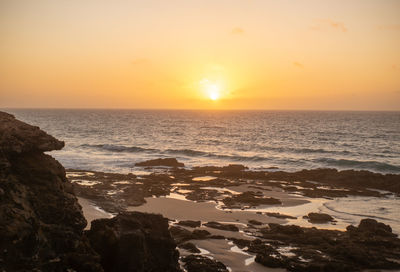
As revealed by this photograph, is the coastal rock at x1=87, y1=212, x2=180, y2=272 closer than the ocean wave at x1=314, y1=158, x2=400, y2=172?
Yes

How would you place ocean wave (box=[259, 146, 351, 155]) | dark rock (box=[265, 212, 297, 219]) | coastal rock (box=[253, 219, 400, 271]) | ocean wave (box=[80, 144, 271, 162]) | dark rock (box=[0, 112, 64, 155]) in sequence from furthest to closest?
ocean wave (box=[259, 146, 351, 155]) → ocean wave (box=[80, 144, 271, 162]) → dark rock (box=[265, 212, 297, 219]) → coastal rock (box=[253, 219, 400, 271]) → dark rock (box=[0, 112, 64, 155])

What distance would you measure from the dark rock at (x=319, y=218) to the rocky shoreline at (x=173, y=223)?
0.21 ft

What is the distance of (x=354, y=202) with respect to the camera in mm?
33031

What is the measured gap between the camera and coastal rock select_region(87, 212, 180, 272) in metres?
12.1

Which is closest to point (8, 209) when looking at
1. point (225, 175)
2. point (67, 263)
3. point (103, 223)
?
point (67, 263)

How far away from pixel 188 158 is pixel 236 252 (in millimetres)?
46328

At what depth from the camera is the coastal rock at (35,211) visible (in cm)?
916

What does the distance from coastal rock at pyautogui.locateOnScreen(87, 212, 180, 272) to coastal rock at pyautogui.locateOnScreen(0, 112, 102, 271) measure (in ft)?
3.69

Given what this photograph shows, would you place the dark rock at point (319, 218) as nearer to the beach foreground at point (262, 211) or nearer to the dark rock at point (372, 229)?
the beach foreground at point (262, 211)

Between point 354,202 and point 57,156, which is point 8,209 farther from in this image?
point 57,156

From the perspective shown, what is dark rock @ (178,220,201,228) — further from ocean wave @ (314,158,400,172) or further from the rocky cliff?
ocean wave @ (314,158,400,172)

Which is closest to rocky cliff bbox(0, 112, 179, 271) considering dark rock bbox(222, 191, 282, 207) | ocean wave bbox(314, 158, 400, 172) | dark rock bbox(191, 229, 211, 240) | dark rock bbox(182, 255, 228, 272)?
dark rock bbox(182, 255, 228, 272)

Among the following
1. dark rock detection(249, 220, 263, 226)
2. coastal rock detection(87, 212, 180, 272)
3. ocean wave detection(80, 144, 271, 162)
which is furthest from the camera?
ocean wave detection(80, 144, 271, 162)

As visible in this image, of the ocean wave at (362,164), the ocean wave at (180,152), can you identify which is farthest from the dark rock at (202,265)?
the ocean wave at (180,152)
